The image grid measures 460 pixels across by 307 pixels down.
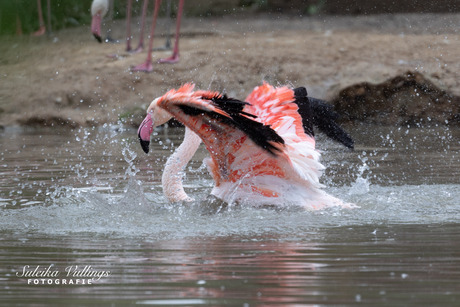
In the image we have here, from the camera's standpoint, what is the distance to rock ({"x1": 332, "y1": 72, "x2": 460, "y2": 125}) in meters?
10.2

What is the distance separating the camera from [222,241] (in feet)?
12.8

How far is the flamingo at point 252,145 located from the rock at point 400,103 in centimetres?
514

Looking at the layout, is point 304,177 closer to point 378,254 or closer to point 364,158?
point 378,254

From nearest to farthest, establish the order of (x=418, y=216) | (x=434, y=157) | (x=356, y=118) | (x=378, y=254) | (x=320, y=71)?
(x=378, y=254) < (x=418, y=216) < (x=434, y=157) < (x=356, y=118) < (x=320, y=71)

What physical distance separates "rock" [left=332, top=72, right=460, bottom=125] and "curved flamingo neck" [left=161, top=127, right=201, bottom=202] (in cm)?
527

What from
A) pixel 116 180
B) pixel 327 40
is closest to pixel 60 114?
pixel 327 40

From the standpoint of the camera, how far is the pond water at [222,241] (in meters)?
2.94

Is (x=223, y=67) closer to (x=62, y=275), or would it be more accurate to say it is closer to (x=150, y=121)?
(x=150, y=121)

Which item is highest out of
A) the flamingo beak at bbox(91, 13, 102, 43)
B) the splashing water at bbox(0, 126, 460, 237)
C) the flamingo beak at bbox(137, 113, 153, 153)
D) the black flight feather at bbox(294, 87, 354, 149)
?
the flamingo beak at bbox(137, 113, 153, 153)

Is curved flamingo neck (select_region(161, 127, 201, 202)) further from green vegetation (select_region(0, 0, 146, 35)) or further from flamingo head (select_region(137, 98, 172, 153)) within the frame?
green vegetation (select_region(0, 0, 146, 35))

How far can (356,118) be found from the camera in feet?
A: 33.9

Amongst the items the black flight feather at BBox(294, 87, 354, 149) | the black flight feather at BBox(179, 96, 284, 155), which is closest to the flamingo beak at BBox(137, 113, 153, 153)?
the black flight feather at BBox(179, 96, 284, 155)

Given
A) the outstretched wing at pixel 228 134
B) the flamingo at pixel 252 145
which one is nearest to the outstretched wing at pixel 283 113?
the flamingo at pixel 252 145

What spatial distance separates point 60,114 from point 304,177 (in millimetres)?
7023
